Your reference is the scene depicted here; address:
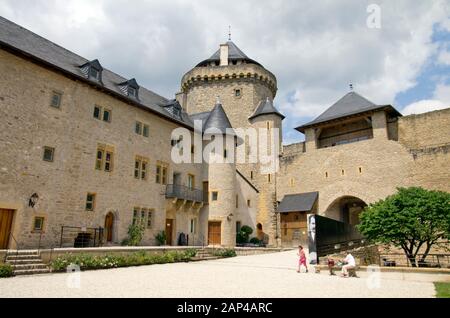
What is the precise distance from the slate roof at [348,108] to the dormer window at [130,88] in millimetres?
19942

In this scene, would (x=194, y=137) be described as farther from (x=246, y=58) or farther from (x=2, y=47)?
(x=246, y=58)

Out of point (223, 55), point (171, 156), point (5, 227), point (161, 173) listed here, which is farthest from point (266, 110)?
point (5, 227)

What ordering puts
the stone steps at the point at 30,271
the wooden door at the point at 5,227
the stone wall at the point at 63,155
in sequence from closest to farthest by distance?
1. the stone steps at the point at 30,271
2. the wooden door at the point at 5,227
3. the stone wall at the point at 63,155

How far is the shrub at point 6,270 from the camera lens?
10.2 metres

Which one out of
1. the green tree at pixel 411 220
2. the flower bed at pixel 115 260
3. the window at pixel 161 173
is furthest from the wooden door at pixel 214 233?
the green tree at pixel 411 220

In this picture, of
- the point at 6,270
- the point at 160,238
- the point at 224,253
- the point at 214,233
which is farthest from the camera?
the point at 214,233

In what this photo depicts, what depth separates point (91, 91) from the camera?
19.2 m

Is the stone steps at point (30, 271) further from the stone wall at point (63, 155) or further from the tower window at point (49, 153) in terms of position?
the tower window at point (49, 153)

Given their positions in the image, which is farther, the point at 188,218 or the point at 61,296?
the point at 188,218

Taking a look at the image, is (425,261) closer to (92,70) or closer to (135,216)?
(135,216)

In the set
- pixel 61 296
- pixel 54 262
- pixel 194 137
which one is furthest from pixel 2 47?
pixel 194 137

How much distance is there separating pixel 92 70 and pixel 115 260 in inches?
470

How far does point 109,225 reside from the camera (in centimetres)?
1953
